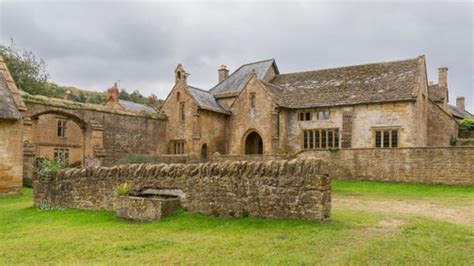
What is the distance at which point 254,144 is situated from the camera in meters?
36.9

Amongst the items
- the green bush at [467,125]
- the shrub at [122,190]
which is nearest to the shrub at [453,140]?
the green bush at [467,125]

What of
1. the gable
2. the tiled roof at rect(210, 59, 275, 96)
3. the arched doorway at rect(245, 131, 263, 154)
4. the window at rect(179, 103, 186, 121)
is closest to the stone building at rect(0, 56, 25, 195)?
the window at rect(179, 103, 186, 121)

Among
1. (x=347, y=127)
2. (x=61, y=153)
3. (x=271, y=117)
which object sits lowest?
(x=61, y=153)

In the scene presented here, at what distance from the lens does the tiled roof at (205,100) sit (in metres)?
35.8

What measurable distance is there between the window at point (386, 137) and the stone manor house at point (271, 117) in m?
0.07

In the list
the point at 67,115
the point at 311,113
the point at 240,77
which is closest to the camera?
the point at 67,115

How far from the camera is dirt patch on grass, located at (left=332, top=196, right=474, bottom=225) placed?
11492mm

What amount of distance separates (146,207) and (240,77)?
3183 centimetres

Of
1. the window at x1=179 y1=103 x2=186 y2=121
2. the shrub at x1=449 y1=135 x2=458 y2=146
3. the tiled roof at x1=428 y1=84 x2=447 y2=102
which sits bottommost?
the shrub at x1=449 y1=135 x2=458 y2=146

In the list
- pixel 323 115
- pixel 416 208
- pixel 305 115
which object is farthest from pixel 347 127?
pixel 416 208

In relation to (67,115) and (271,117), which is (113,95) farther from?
(271,117)

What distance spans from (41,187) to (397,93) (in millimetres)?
23950

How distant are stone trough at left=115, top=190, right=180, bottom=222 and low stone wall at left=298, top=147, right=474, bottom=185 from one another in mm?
11706

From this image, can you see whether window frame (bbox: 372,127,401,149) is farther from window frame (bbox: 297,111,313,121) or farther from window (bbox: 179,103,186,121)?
window (bbox: 179,103,186,121)
